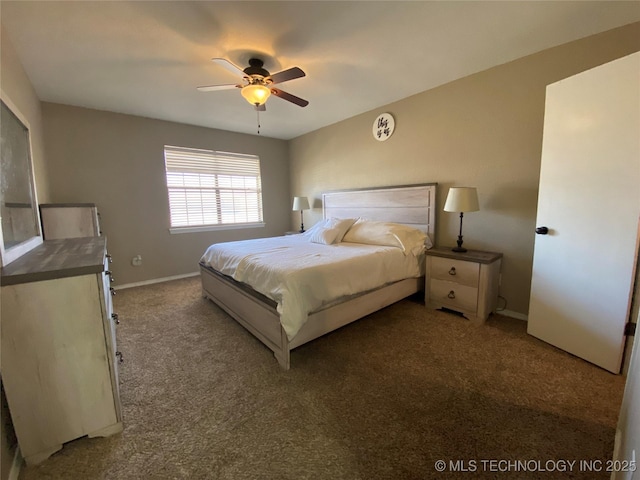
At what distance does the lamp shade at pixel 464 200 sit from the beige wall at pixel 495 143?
0.30 meters

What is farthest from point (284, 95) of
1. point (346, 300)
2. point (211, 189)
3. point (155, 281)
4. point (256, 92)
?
point (155, 281)

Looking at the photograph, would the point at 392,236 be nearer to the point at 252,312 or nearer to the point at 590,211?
the point at 590,211

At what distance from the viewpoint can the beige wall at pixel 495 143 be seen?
226 cm

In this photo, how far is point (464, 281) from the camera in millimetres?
2555

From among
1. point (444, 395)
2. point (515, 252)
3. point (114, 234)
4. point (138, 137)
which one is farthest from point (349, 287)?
point (138, 137)

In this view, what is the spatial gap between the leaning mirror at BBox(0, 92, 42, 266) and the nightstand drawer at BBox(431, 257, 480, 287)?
311 cm

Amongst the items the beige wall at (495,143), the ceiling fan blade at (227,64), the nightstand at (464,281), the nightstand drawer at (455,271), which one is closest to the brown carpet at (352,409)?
the nightstand at (464,281)

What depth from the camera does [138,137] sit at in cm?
370

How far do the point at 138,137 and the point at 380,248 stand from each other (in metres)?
3.67

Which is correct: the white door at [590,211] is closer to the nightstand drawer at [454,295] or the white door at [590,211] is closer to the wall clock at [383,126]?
the nightstand drawer at [454,295]

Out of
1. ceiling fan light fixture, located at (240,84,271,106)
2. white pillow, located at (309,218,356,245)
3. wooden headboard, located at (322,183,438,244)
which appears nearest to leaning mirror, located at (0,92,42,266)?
ceiling fan light fixture, located at (240,84,271,106)

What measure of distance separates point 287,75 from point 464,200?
1936 mm

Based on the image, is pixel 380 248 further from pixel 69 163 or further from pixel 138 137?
pixel 69 163

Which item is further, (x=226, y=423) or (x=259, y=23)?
(x=259, y=23)
